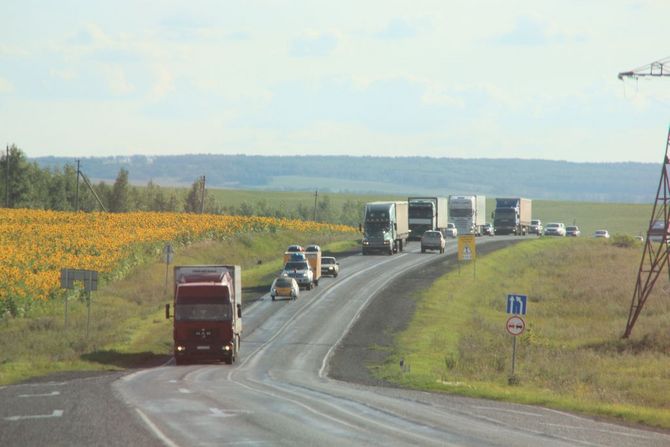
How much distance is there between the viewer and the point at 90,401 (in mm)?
30109

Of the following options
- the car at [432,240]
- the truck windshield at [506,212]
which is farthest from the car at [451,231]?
the car at [432,240]

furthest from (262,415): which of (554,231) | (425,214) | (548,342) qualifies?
(554,231)

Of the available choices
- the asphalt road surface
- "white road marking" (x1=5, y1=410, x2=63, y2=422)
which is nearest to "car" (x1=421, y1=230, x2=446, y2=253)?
the asphalt road surface

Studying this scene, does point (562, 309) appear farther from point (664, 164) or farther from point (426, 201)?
point (426, 201)

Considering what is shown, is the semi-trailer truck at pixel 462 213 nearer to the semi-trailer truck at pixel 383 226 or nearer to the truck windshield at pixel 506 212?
the truck windshield at pixel 506 212

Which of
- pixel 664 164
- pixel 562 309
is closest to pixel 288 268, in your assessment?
pixel 562 309

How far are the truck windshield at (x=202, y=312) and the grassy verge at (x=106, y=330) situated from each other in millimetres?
3524

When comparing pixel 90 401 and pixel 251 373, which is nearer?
pixel 90 401

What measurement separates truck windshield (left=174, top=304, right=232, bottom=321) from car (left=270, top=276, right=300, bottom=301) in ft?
97.5

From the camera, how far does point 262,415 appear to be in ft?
89.7

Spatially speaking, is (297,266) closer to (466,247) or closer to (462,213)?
(466,247)

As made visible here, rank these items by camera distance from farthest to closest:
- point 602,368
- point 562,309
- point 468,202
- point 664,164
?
1. point 468,202
2. point 562,309
3. point 664,164
4. point 602,368

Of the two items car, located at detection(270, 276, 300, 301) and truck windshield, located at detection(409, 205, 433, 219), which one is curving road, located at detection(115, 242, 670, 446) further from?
truck windshield, located at detection(409, 205, 433, 219)

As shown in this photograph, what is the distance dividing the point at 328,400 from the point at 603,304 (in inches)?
2144
